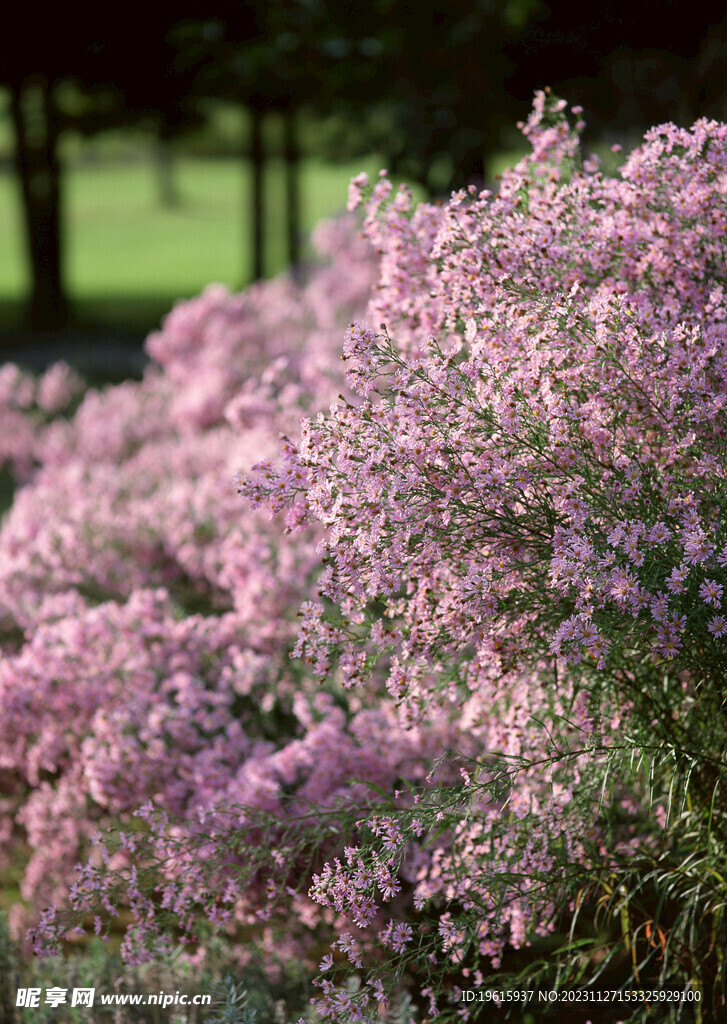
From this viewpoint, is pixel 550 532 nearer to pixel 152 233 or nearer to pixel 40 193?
pixel 40 193

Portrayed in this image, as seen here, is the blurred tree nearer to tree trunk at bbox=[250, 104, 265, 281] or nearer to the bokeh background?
the bokeh background

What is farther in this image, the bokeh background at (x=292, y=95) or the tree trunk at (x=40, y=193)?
the tree trunk at (x=40, y=193)

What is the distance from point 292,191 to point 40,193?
19.5 feet

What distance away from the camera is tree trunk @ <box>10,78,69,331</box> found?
78.3 ft

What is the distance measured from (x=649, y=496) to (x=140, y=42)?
21514 millimetres

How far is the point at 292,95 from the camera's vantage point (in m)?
20.0

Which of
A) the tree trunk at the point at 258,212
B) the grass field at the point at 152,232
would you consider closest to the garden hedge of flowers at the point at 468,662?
the grass field at the point at 152,232

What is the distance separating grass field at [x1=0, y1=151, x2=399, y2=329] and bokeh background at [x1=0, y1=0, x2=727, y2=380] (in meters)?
0.24

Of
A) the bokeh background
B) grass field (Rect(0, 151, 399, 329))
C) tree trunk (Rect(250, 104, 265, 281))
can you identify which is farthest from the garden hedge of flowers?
tree trunk (Rect(250, 104, 265, 281))

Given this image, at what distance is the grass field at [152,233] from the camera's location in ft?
93.5

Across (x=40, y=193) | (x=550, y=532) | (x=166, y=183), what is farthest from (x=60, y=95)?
(x=166, y=183)

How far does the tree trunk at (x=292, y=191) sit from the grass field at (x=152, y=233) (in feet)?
1.71

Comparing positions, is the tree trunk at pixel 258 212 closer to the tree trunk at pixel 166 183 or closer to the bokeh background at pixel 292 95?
the bokeh background at pixel 292 95

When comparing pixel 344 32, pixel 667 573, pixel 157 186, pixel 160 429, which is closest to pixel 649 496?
pixel 667 573
